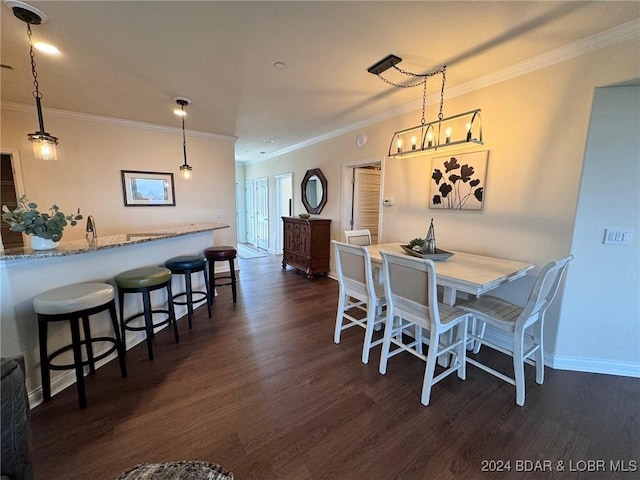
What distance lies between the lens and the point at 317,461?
1.42m

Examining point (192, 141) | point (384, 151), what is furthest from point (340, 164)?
point (192, 141)

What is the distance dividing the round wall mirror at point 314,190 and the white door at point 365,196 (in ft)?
2.16

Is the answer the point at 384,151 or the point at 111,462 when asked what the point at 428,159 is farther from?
the point at 111,462

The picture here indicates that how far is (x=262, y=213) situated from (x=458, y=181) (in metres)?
5.53

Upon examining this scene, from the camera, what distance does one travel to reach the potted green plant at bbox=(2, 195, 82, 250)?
164 centimetres

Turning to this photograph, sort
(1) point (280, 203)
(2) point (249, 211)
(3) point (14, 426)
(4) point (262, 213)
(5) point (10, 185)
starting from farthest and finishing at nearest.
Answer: (2) point (249, 211) → (4) point (262, 213) → (1) point (280, 203) → (5) point (10, 185) → (3) point (14, 426)

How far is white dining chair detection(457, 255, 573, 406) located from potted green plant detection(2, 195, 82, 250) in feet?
9.63

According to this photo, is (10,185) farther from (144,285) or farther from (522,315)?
(522,315)

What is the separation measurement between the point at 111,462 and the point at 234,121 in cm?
390

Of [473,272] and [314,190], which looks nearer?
[473,272]

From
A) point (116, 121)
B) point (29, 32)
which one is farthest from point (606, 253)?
point (116, 121)

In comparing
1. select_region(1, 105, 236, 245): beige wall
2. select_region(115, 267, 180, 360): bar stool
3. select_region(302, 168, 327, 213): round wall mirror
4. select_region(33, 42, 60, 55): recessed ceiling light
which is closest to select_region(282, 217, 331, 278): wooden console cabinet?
select_region(302, 168, 327, 213): round wall mirror

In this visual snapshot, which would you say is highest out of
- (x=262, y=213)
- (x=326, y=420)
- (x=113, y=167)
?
(x=113, y=167)

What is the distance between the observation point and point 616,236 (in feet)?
6.52
